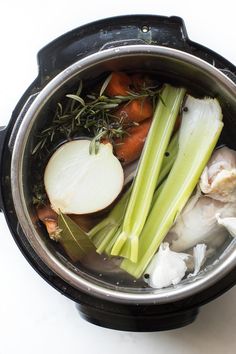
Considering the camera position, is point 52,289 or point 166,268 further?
point 52,289

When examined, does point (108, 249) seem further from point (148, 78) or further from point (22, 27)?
point (22, 27)

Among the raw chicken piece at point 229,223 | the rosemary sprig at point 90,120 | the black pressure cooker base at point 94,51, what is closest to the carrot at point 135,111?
the rosemary sprig at point 90,120

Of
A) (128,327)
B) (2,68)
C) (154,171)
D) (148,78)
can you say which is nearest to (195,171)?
(154,171)

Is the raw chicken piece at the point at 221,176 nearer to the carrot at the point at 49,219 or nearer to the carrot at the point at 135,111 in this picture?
the carrot at the point at 135,111

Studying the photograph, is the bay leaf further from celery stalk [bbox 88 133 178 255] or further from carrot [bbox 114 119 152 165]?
carrot [bbox 114 119 152 165]

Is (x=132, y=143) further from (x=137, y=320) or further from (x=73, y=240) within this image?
(x=137, y=320)

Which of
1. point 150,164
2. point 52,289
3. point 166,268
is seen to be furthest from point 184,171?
point 52,289

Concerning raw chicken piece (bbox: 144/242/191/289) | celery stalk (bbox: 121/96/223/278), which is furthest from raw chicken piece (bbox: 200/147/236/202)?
raw chicken piece (bbox: 144/242/191/289)
